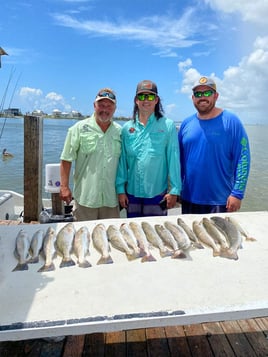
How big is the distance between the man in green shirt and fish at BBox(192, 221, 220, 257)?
3.52ft

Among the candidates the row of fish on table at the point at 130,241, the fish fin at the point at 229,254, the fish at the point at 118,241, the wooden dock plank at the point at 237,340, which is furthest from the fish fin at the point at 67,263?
the wooden dock plank at the point at 237,340

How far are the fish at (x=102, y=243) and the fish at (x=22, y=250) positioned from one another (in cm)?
44

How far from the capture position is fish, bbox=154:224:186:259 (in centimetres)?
201

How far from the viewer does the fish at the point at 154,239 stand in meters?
2.05

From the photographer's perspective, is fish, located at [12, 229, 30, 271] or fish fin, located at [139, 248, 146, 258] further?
fish fin, located at [139, 248, 146, 258]

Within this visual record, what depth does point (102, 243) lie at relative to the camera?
2.13 meters

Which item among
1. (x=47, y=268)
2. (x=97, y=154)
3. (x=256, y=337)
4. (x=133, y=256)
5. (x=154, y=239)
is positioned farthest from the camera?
(x=97, y=154)

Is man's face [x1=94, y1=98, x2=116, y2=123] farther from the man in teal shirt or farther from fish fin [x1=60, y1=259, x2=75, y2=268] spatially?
fish fin [x1=60, y1=259, x2=75, y2=268]

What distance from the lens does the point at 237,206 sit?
10.1ft

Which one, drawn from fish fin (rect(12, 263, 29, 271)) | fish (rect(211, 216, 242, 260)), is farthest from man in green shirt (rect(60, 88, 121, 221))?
fish fin (rect(12, 263, 29, 271))

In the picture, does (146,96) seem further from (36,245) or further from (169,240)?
(36,245)

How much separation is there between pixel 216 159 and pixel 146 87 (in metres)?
0.97

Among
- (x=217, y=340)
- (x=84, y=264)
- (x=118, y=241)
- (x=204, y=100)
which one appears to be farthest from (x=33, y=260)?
(x=204, y=100)

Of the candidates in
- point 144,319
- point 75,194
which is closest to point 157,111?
point 75,194
